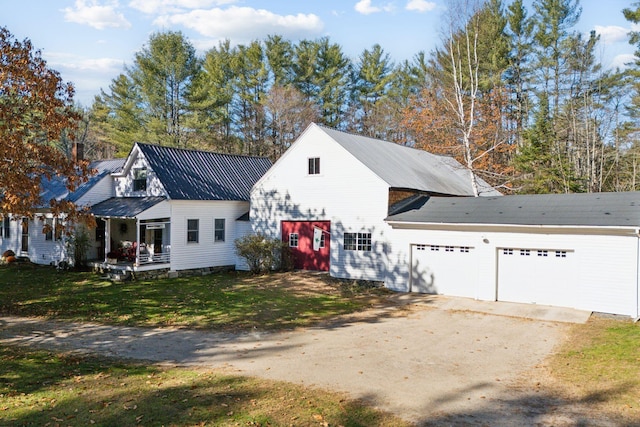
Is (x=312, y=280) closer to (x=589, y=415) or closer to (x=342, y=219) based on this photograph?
(x=342, y=219)

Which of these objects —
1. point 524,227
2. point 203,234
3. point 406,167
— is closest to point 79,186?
point 203,234

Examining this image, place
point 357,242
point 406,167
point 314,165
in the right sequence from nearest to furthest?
point 357,242 → point 314,165 → point 406,167

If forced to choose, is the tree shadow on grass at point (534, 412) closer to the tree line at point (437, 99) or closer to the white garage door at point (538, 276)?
the white garage door at point (538, 276)

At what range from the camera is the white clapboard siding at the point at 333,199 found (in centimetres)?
2014

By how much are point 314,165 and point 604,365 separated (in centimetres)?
1492

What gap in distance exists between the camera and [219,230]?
2492 centimetres

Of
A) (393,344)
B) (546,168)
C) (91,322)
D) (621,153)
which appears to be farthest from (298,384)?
(621,153)

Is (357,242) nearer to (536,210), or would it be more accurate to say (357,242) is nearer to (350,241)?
(350,241)

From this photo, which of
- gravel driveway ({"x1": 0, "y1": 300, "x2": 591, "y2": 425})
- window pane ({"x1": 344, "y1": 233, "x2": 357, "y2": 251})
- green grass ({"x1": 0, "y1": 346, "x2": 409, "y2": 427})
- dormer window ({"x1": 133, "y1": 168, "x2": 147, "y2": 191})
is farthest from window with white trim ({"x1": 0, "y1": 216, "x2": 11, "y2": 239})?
green grass ({"x1": 0, "y1": 346, "x2": 409, "y2": 427})

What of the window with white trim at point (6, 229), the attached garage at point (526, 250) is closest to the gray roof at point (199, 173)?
the attached garage at point (526, 250)

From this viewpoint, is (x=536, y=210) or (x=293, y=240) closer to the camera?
(x=536, y=210)

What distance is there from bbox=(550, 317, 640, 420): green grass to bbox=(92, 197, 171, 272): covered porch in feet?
57.5

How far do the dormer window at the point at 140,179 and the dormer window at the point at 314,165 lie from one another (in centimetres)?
885

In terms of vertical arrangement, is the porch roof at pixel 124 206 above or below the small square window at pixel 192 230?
above
